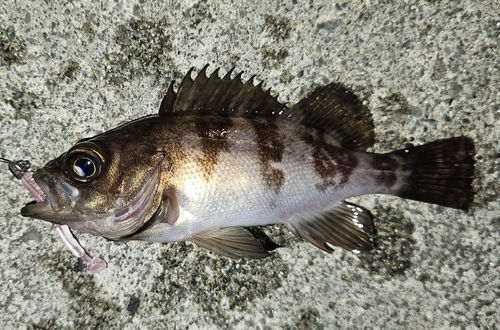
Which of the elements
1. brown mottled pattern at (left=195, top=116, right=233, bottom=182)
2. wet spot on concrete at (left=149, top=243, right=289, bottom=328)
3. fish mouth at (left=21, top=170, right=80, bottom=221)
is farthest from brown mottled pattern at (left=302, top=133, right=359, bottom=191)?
fish mouth at (left=21, top=170, right=80, bottom=221)

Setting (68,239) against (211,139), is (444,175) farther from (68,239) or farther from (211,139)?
(68,239)

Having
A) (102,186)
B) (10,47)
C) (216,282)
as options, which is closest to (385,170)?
(216,282)

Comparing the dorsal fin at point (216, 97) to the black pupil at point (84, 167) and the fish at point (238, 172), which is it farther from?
the black pupil at point (84, 167)

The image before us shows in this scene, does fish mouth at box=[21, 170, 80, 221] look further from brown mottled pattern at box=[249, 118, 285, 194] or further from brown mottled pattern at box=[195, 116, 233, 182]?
brown mottled pattern at box=[249, 118, 285, 194]

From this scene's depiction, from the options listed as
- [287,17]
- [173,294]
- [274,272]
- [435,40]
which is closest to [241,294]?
[274,272]

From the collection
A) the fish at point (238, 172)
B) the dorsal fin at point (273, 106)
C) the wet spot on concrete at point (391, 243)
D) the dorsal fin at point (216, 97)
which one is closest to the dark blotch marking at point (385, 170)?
the fish at point (238, 172)
